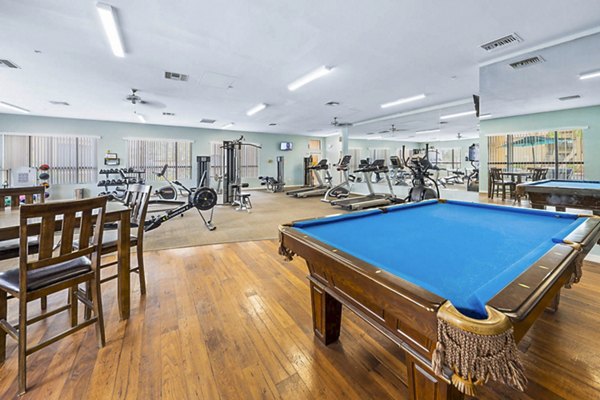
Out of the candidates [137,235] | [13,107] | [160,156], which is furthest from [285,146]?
[137,235]

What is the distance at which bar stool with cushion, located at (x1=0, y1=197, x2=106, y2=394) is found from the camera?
1316 millimetres

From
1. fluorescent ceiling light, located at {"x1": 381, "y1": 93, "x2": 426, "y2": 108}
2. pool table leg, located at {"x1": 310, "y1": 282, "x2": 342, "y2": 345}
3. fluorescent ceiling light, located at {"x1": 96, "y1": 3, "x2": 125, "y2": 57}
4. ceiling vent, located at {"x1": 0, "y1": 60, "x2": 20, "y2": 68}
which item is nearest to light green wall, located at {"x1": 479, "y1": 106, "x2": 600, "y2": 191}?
fluorescent ceiling light, located at {"x1": 381, "y1": 93, "x2": 426, "y2": 108}

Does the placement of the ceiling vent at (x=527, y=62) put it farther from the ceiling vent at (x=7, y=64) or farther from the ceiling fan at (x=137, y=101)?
the ceiling vent at (x=7, y=64)

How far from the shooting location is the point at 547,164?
452 cm

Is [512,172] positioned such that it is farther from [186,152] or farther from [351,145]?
[186,152]

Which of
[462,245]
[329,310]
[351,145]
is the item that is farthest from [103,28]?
[351,145]

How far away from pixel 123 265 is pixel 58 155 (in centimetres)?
983

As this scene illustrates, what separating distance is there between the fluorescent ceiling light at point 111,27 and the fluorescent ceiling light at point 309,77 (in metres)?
2.78

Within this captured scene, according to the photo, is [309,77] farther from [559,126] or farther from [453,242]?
[559,126]

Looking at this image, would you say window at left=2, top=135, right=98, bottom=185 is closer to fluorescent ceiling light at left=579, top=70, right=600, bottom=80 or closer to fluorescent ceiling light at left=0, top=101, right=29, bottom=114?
fluorescent ceiling light at left=0, top=101, right=29, bottom=114

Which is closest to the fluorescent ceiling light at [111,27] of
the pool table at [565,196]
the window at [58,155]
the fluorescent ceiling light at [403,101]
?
the pool table at [565,196]

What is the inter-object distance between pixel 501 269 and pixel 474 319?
481 millimetres

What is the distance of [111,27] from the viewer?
9.84 ft

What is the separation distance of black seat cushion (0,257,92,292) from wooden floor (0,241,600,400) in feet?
1.57
